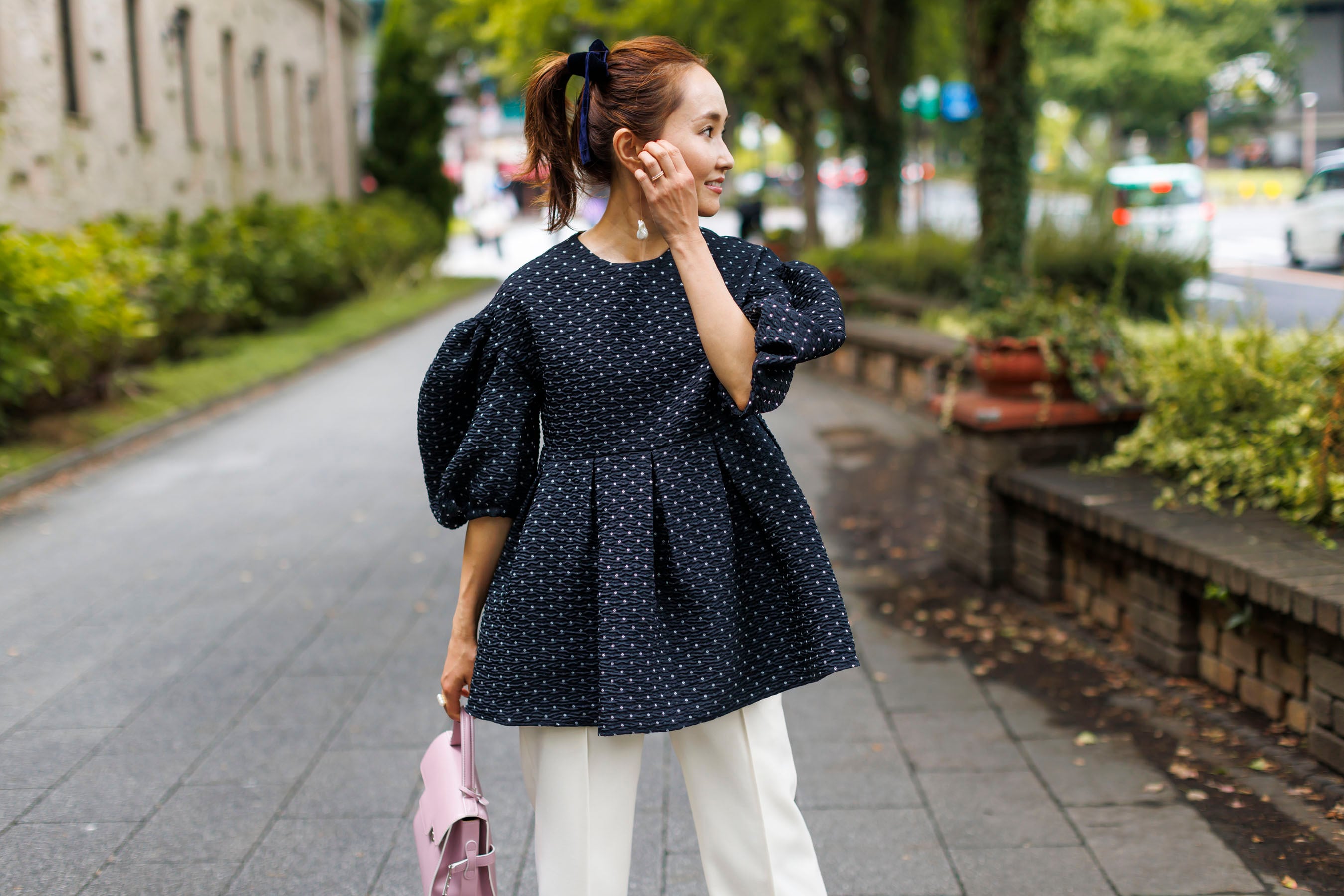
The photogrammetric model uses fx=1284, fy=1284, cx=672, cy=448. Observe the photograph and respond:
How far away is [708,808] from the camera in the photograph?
7.46ft

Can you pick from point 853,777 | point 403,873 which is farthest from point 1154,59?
point 403,873

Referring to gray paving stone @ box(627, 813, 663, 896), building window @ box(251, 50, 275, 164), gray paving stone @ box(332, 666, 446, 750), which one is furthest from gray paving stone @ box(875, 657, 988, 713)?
building window @ box(251, 50, 275, 164)

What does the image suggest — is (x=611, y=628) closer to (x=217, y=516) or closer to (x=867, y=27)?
(x=217, y=516)

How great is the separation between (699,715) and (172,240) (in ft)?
45.0

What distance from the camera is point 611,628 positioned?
212cm

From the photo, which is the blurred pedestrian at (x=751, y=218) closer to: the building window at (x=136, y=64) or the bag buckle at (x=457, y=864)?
the building window at (x=136, y=64)

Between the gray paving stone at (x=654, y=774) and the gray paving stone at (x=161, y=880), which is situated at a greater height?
the gray paving stone at (x=161, y=880)

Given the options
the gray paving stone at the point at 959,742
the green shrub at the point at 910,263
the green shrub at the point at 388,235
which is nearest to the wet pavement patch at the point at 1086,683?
the gray paving stone at the point at 959,742

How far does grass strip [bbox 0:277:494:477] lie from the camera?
934 cm

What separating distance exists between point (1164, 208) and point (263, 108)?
56.8 ft

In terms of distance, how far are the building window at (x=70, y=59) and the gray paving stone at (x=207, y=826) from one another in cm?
1191

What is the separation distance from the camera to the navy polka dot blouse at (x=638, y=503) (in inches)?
83.7

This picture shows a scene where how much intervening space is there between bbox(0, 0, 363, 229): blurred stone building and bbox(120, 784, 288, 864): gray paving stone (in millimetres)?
9336

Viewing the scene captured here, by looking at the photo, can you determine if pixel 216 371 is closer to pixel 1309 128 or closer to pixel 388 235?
pixel 388 235
